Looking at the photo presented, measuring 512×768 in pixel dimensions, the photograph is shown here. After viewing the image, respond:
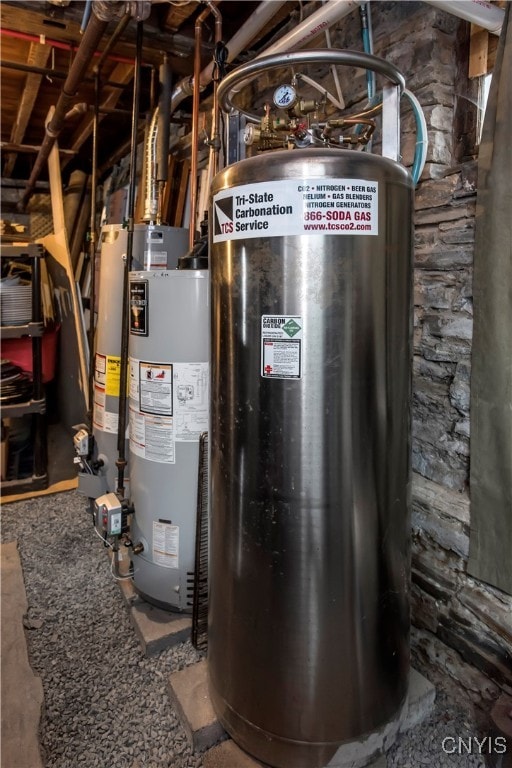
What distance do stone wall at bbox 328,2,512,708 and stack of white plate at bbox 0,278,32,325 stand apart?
94.4 inches

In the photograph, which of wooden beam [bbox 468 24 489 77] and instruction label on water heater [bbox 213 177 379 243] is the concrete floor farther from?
wooden beam [bbox 468 24 489 77]

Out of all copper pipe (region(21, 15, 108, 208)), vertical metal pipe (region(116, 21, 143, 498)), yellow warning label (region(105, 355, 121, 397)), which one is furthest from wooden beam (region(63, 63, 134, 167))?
yellow warning label (region(105, 355, 121, 397))

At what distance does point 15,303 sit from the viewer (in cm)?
292

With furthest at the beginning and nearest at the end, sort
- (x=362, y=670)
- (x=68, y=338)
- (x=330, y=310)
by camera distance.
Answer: (x=68, y=338), (x=362, y=670), (x=330, y=310)

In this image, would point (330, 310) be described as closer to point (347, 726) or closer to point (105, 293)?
point (347, 726)

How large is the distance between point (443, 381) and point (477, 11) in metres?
0.97

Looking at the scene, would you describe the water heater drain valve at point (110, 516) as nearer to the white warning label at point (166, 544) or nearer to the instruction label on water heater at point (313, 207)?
the white warning label at point (166, 544)

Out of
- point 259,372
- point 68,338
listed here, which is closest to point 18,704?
point 259,372

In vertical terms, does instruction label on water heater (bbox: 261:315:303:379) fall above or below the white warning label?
above

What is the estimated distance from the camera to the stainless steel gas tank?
0.98 meters

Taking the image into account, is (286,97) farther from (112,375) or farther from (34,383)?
(34,383)

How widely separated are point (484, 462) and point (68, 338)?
2997 mm

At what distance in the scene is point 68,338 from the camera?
3.47 meters

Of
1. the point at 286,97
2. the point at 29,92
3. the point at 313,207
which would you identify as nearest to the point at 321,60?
the point at 286,97
